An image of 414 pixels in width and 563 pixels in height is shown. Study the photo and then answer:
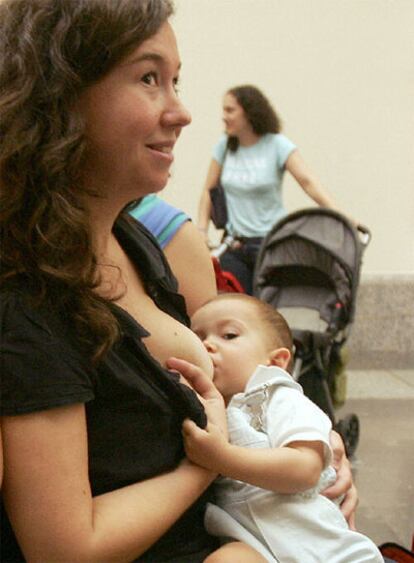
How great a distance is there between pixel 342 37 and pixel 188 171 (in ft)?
5.18

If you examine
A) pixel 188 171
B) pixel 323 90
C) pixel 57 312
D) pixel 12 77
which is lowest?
pixel 188 171

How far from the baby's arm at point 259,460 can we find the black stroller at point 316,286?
2496mm

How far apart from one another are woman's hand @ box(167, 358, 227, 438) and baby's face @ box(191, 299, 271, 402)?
0.30m

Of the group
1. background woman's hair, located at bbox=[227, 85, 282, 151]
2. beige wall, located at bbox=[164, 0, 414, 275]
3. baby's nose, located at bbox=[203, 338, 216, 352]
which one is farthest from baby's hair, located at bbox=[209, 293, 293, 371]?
beige wall, located at bbox=[164, 0, 414, 275]

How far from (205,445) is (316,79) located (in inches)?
235

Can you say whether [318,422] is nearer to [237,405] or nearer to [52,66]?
[237,405]

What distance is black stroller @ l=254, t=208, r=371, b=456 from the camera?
4102 mm

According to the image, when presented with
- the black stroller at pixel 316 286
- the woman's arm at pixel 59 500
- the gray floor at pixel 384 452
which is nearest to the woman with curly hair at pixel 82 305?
the woman's arm at pixel 59 500

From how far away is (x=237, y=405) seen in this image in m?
1.70

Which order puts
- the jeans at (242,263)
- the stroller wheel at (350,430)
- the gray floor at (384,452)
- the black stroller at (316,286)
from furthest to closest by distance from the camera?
the jeans at (242,263) → the stroller wheel at (350,430) → the black stroller at (316,286) → the gray floor at (384,452)

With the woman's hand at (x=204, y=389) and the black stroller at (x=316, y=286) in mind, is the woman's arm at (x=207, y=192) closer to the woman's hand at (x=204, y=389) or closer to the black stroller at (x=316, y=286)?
the black stroller at (x=316, y=286)

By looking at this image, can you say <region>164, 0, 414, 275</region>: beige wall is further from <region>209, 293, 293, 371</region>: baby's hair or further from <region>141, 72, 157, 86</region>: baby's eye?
<region>141, 72, 157, 86</region>: baby's eye

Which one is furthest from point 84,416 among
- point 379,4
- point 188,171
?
point 379,4

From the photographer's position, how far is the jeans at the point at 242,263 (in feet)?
17.1
